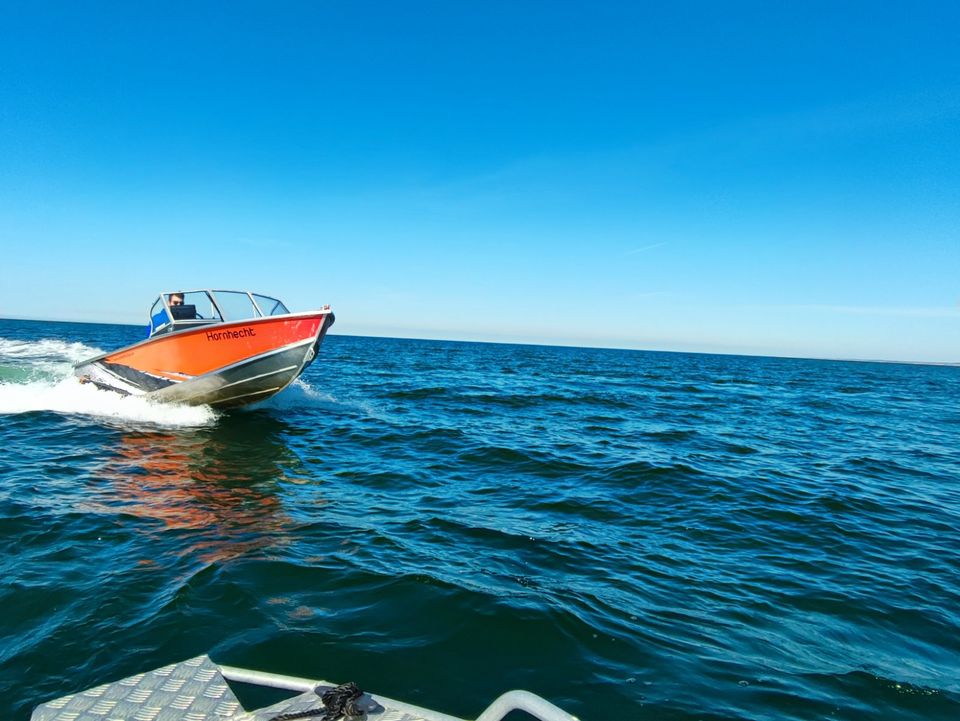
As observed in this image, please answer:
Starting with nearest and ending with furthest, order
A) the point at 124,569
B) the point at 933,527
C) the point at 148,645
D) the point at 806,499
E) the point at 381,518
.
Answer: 1. the point at 148,645
2. the point at 124,569
3. the point at 381,518
4. the point at 933,527
5. the point at 806,499

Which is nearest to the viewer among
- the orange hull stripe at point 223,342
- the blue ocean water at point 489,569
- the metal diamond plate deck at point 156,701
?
the metal diamond plate deck at point 156,701

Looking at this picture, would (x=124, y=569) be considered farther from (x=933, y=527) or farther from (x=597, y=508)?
(x=933, y=527)

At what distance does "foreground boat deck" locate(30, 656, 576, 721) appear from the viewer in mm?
2836

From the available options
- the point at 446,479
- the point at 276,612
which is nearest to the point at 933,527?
the point at 446,479

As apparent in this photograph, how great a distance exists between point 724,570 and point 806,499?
4.00 metres

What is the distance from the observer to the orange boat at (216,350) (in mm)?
12438

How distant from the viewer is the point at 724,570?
5.79 meters

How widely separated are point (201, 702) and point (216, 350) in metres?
10.8

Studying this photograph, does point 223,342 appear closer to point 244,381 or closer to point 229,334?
point 229,334

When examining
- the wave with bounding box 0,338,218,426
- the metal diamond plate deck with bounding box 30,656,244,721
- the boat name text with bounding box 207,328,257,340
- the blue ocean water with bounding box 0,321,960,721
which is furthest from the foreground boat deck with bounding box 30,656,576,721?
the wave with bounding box 0,338,218,426

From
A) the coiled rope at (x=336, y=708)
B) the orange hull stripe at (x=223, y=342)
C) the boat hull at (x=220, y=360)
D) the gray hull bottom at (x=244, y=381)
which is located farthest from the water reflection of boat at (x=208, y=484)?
the coiled rope at (x=336, y=708)

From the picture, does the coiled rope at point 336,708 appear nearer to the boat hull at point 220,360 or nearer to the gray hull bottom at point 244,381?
the boat hull at point 220,360

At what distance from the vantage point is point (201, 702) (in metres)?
3.01

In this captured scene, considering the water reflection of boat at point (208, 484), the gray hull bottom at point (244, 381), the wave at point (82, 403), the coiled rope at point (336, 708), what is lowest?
the water reflection of boat at point (208, 484)
